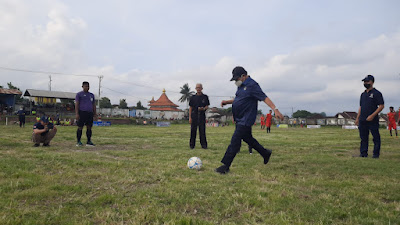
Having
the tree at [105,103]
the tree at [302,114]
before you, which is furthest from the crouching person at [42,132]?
the tree at [302,114]

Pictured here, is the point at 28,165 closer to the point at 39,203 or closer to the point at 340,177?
the point at 39,203

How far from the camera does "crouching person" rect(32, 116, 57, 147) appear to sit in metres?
8.27

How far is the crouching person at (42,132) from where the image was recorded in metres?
8.27

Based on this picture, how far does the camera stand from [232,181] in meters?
4.09

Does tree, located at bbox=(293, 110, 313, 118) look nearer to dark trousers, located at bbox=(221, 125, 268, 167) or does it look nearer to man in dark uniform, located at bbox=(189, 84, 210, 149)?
man in dark uniform, located at bbox=(189, 84, 210, 149)

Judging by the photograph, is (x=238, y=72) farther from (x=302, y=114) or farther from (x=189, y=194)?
(x=302, y=114)

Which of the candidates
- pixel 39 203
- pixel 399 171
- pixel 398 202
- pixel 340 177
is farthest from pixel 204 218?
pixel 399 171

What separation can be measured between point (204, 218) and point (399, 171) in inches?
180

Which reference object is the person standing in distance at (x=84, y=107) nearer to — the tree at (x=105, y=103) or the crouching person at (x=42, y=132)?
the crouching person at (x=42, y=132)

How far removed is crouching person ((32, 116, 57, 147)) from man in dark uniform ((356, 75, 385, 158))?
9485 millimetres

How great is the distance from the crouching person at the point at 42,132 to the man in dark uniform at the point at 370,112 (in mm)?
9485

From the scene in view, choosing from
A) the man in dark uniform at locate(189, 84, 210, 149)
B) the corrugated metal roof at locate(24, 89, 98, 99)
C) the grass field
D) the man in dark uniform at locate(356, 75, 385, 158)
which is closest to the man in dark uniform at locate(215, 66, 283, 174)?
the grass field

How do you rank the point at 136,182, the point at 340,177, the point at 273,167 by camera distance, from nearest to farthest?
the point at 136,182
the point at 340,177
the point at 273,167

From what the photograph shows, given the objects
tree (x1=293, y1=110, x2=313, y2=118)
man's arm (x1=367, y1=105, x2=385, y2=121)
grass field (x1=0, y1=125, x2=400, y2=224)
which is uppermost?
tree (x1=293, y1=110, x2=313, y2=118)
